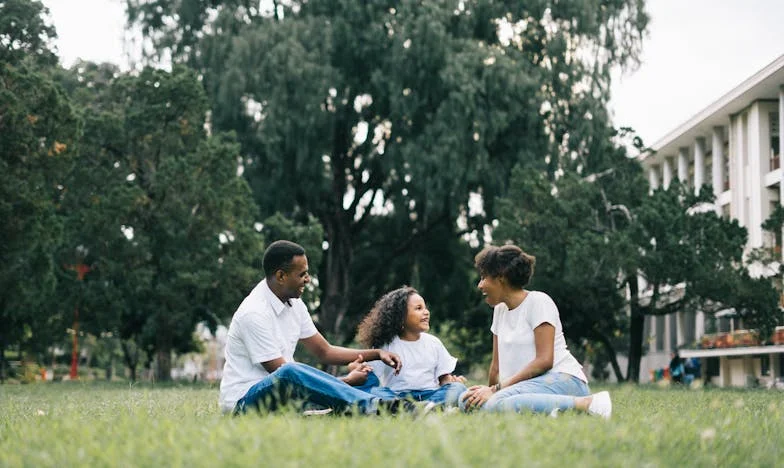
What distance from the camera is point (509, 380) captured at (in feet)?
26.1

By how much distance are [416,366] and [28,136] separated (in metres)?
16.6

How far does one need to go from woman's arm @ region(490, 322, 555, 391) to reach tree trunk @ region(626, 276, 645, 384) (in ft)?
77.6

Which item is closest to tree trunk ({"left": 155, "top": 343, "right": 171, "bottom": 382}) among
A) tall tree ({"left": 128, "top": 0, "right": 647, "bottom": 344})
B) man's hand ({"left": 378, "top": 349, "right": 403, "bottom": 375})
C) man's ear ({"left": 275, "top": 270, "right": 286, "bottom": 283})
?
tall tree ({"left": 128, "top": 0, "right": 647, "bottom": 344})

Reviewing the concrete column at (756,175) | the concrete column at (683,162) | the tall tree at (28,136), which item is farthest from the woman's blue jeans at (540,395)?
the concrete column at (683,162)

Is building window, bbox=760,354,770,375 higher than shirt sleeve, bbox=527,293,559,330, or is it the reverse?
building window, bbox=760,354,770,375

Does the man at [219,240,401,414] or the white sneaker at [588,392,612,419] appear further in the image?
the man at [219,240,401,414]

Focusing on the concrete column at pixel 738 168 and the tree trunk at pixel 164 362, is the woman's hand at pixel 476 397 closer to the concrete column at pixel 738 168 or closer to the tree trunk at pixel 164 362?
the tree trunk at pixel 164 362

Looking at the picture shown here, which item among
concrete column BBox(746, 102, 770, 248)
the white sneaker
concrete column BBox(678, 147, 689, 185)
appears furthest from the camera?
concrete column BBox(678, 147, 689, 185)

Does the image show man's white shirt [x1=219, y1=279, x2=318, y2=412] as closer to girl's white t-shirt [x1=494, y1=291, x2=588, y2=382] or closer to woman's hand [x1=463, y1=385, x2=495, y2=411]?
woman's hand [x1=463, y1=385, x2=495, y2=411]

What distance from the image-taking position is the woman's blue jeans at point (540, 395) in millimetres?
7480

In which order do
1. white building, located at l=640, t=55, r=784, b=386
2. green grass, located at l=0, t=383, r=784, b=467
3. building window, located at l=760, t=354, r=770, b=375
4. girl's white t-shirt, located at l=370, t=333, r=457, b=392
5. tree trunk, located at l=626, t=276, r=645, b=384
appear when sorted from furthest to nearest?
building window, located at l=760, t=354, r=770, b=375, white building, located at l=640, t=55, r=784, b=386, tree trunk, located at l=626, t=276, r=645, b=384, girl's white t-shirt, located at l=370, t=333, r=457, b=392, green grass, located at l=0, t=383, r=784, b=467

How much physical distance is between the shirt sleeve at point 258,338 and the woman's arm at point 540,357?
1.69 meters

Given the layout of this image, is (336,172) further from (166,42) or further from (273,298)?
(273,298)

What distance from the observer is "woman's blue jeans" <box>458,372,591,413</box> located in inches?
295
